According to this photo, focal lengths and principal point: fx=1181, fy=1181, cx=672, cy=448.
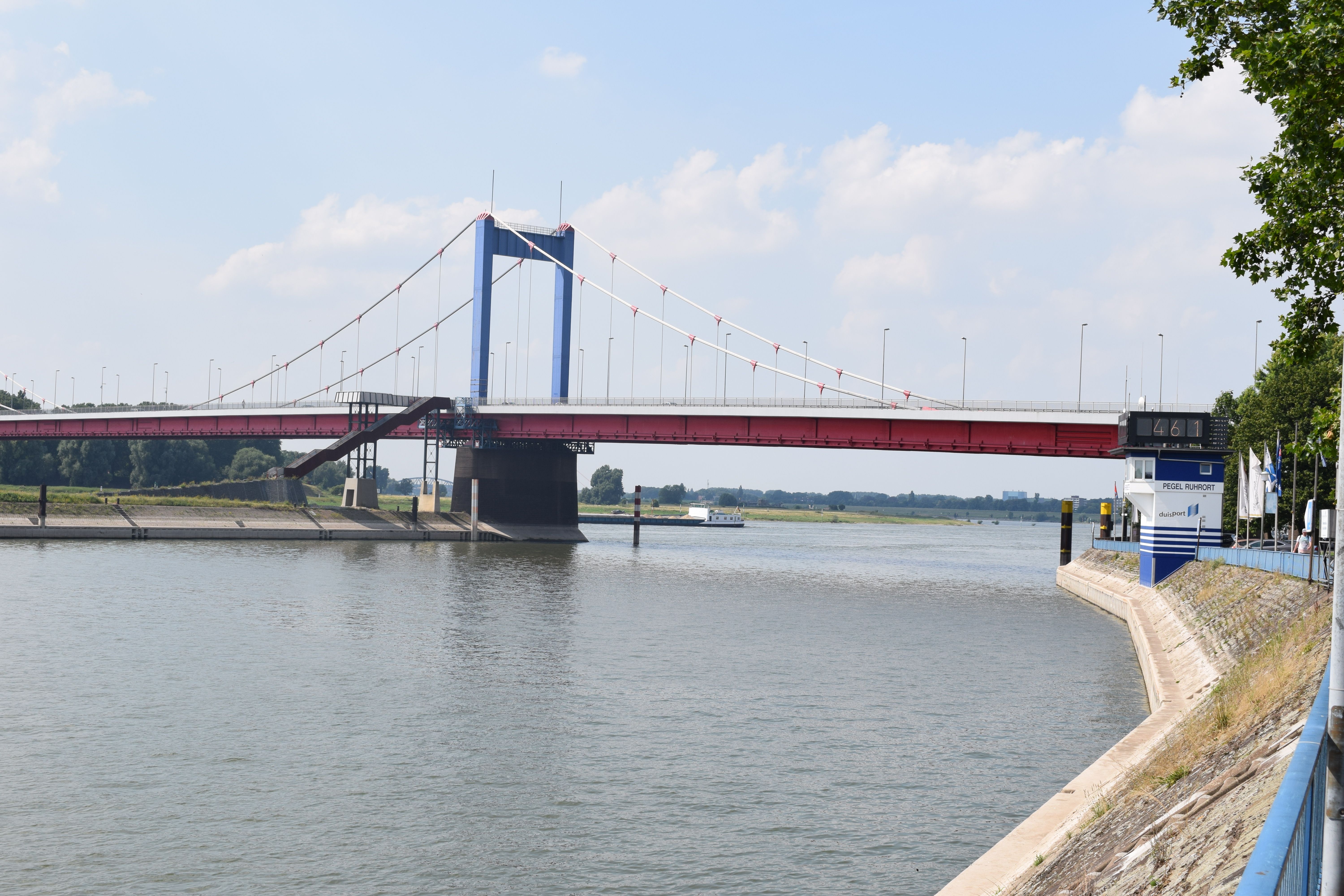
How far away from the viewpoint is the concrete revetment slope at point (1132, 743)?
12297 millimetres

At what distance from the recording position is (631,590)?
1975 inches

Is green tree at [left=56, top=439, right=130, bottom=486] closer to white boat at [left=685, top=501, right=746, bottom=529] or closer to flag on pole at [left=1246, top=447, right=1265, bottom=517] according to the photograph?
white boat at [left=685, top=501, right=746, bottom=529]

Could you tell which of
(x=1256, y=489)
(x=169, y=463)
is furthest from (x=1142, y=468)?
A: (x=169, y=463)

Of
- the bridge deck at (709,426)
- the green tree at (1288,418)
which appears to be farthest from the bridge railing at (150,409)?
the green tree at (1288,418)

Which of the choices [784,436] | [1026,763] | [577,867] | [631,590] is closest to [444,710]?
[577,867]

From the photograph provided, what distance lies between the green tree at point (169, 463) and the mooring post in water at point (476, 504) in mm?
59246

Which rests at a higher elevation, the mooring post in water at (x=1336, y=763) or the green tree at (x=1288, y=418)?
the green tree at (x=1288, y=418)

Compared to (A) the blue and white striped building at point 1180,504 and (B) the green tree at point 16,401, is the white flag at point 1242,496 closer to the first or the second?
(A) the blue and white striped building at point 1180,504

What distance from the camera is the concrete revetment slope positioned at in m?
12.3

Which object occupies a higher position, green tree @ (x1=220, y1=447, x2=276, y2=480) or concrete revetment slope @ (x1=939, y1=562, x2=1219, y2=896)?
green tree @ (x1=220, y1=447, x2=276, y2=480)

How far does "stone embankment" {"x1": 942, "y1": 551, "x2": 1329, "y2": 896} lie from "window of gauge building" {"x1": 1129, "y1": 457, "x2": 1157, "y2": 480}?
47.9ft

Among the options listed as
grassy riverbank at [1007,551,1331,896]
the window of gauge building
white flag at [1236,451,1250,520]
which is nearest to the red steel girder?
white flag at [1236,451,1250,520]

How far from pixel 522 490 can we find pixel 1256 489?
203ft

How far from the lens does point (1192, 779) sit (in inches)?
502
